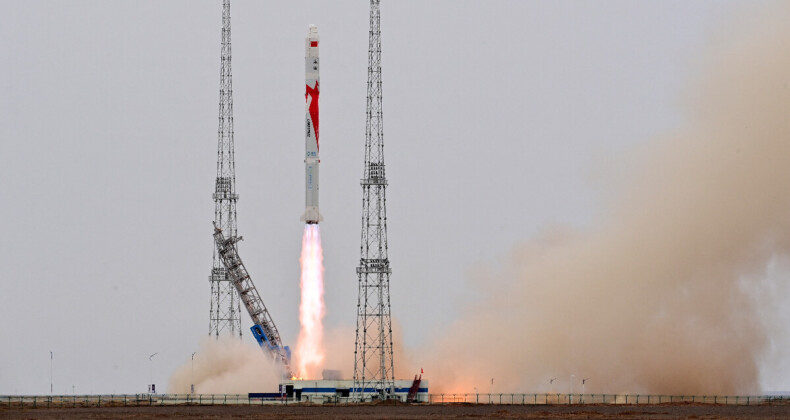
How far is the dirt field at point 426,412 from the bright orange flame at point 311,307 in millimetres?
7946

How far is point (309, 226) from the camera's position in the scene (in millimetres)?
129500

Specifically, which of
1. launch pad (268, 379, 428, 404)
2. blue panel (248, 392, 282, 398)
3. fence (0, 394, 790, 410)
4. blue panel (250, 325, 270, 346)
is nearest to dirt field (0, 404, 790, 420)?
fence (0, 394, 790, 410)

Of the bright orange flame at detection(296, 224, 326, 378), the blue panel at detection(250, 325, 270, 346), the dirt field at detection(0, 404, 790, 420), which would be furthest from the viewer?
the blue panel at detection(250, 325, 270, 346)

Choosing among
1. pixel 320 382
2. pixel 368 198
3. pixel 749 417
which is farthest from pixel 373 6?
pixel 749 417

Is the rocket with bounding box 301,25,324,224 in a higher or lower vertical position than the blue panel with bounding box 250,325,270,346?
higher

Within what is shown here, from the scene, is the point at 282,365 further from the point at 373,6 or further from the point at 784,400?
the point at 784,400

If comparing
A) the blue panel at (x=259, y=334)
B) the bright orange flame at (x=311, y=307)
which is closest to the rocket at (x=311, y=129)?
the bright orange flame at (x=311, y=307)

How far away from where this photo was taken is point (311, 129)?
430 feet

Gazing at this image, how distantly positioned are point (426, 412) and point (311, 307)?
56.3 feet

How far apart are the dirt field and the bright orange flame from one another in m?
7.95

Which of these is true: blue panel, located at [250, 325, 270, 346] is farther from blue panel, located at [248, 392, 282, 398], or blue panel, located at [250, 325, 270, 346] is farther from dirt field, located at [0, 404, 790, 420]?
dirt field, located at [0, 404, 790, 420]

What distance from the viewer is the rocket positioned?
427 ft

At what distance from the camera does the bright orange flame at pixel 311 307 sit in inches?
5094

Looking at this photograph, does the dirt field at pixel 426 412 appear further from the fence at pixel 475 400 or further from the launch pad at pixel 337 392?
the launch pad at pixel 337 392
